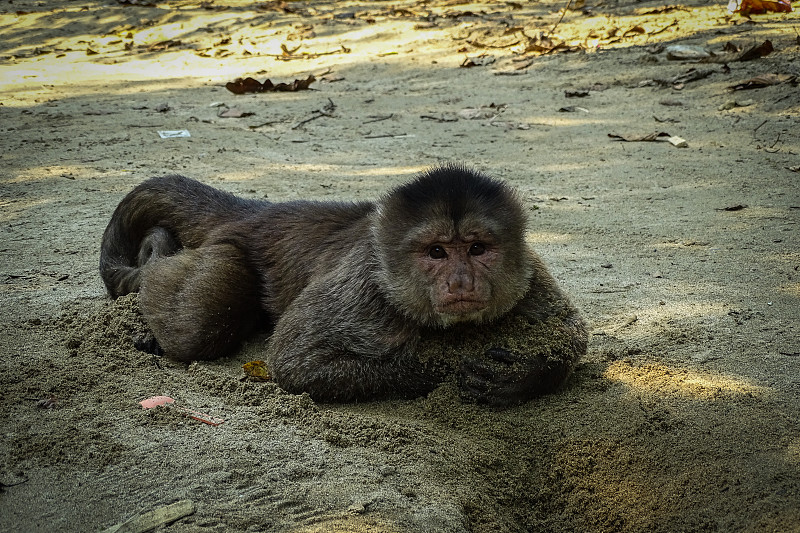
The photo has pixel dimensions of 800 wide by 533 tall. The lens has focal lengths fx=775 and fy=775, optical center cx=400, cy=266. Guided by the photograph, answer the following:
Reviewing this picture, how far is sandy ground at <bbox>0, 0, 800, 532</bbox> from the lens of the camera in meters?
3.17

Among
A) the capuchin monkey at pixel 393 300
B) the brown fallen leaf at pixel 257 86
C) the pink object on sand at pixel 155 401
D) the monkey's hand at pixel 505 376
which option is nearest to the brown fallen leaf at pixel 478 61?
the brown fallen leaf at pixel 257 86

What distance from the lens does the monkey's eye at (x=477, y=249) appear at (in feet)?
13.7

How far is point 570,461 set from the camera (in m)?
3.57

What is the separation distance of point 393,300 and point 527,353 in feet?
2.60

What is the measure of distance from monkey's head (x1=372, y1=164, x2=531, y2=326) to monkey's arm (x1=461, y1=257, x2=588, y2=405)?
0.15 metres

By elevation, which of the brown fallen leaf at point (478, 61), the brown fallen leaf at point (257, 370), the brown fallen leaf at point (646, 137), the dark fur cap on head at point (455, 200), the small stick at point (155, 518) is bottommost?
the brown fallen leaf at point (257, 370)

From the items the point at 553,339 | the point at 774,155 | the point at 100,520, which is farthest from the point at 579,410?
the point at 774,155

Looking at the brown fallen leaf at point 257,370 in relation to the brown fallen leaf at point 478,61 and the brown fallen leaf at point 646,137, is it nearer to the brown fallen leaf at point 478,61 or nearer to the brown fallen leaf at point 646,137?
the brown fallen leaf at point 646,137

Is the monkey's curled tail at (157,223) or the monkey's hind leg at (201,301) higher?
A: the monkey's curled tail at (157,223)

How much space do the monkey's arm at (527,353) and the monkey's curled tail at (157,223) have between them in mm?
2175

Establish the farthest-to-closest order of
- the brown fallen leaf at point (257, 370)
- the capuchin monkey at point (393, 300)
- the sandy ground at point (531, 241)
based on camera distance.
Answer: the brown fallen leaf at point (257, 370) → the capuchin monkey at point (393, 300) → the sandy ground at point (531, 241)

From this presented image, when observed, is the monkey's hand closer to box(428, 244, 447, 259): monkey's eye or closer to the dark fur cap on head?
box(428, 244, 447, 259): monkey's eye

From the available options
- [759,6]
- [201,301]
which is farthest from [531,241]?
[759,6]

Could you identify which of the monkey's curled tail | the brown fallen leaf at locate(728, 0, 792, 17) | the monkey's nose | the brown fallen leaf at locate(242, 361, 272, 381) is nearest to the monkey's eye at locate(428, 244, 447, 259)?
the monkey's nose
